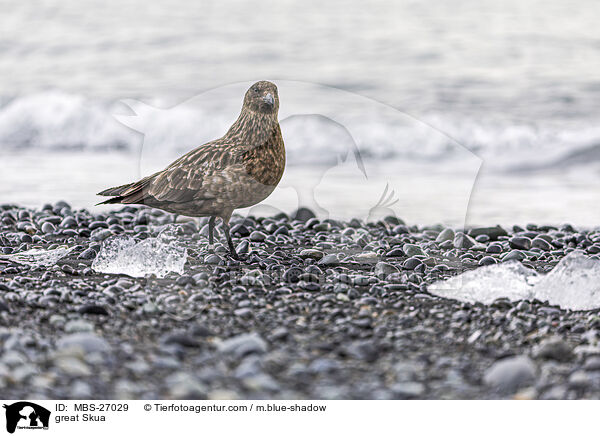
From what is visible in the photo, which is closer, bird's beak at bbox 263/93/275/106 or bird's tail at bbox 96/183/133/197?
bird's beak at bbox 263/93/275/106

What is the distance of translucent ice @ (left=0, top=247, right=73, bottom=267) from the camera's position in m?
5.78

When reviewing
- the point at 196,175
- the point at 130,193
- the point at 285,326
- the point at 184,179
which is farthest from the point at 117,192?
the point at 285,326

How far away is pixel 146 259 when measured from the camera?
5.47 meters

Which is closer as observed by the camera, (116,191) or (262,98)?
(262,98)

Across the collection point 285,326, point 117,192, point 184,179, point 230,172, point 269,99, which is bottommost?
point 285,326

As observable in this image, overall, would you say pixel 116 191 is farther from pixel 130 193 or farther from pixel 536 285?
pixel 536 285

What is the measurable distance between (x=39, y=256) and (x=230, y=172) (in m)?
2.17

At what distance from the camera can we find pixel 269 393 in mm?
3449

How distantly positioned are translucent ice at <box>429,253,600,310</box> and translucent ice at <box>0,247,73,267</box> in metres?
3.38
